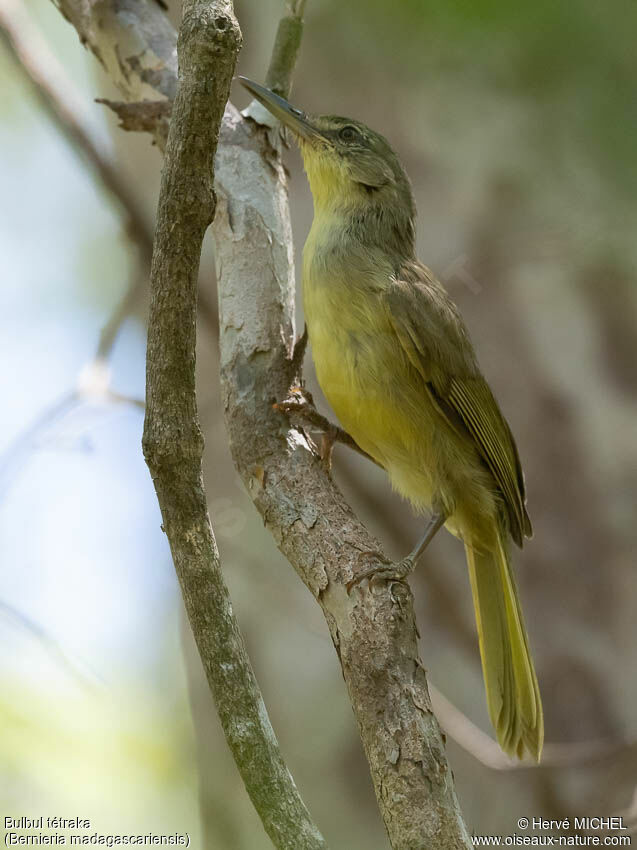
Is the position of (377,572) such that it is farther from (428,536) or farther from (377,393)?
(377,393)

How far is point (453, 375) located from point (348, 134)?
1079mm

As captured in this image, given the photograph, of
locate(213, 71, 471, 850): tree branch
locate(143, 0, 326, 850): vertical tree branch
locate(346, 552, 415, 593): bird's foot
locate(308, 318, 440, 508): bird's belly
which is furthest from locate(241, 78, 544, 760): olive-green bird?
locate(143, 0, 326, 850): vertical tree branch

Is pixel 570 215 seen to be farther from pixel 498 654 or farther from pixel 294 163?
pixel 498 654

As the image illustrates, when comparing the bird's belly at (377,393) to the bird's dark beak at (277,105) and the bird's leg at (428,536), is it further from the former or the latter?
the bird's dark beak at (277,105)

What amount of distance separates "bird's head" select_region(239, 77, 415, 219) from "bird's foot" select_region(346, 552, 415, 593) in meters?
1.57

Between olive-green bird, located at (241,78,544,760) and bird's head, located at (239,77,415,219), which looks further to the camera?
bird's head, located at (239,77,415,219)

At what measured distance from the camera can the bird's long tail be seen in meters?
3.03

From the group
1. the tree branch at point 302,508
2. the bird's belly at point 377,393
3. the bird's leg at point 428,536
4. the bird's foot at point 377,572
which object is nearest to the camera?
the tree branch at point 302,508

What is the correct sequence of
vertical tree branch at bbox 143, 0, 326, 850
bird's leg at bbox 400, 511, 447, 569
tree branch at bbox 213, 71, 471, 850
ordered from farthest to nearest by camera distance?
bird's leg at bbox 400, 511, 447, 569, tree branch at bbox 213, 71, 471, 850, vertical tree branch at bbox 143, 0, 326, 850

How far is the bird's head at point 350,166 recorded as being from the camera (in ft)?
11.4

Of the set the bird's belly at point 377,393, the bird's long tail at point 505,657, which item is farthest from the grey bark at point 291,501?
the bird's long tail at point 505,657

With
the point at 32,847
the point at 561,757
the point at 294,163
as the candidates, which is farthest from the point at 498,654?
the point at 294,163

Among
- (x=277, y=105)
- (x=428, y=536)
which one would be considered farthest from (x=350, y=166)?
(x=428, y=536)

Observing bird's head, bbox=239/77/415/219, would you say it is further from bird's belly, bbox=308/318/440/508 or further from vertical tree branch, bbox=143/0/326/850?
vertical tree branch, bbox=143/0/326/850
